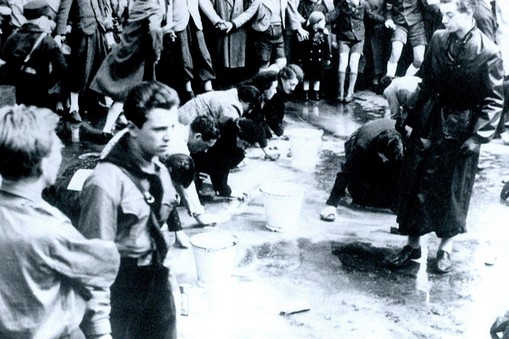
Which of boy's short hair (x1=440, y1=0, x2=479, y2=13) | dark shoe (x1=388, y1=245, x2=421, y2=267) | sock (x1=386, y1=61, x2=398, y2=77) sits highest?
boy's short hair (x1=440, y1=0, x2=479, y2=13)

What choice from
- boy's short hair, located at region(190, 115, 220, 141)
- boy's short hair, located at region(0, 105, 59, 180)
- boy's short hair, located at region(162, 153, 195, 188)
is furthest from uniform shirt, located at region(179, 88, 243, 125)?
boy's short hair, located at region(0, 105, 59, 180)

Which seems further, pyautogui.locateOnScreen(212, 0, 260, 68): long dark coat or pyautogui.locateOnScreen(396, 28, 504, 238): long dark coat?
pyautogui.locateOnScreen(212, 0, 260, 68): long dark coat

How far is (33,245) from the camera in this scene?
2.47 m

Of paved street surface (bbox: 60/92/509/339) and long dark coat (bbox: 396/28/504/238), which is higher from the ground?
long dark coat (bbox: 396/28/504/238)

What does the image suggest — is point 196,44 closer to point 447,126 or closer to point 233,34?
point 233,34

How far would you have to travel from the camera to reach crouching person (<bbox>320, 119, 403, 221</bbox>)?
276 inches

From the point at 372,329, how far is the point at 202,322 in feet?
4.01

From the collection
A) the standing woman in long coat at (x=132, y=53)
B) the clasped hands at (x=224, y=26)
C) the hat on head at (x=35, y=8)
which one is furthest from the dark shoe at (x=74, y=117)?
the clasped hands at (x=224, y=26)

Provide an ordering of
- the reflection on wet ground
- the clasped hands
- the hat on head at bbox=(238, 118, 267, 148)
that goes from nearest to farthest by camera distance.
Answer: the hat on head at bbox=(238, 118, 267, 148), the reflection on wet ground, the clasped hands

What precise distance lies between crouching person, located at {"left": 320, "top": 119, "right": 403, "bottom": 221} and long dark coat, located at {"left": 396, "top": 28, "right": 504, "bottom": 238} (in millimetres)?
971

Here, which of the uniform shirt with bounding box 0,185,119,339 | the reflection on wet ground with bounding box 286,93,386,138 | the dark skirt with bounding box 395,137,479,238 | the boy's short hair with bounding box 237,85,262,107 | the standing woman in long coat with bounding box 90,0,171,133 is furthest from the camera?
the reflection on wet ground with bounding box 286,93,386,138

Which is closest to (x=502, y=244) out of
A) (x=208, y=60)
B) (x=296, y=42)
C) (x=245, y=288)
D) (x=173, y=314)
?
(x=245, y=288)

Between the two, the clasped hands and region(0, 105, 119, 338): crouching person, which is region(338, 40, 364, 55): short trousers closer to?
the clasped hands

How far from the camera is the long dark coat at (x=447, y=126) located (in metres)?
5.52
